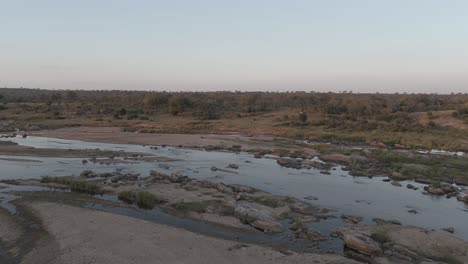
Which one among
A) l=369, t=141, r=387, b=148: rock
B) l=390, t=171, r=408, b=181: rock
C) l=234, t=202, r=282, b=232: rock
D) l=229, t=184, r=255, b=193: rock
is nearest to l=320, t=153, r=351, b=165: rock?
l=390, t=171, r=408, b=181: rock

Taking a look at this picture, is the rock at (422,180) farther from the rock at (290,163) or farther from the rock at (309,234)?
the rock at (309,234)

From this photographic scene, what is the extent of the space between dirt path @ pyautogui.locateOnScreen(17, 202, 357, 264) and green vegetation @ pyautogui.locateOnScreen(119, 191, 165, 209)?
9.12ft

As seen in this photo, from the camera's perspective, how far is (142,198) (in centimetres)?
2106

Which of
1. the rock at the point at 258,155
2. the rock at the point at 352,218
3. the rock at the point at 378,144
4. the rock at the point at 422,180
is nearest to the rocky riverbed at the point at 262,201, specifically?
the rock at the point at 352,218

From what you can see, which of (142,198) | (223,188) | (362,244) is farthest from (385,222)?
(142,198)

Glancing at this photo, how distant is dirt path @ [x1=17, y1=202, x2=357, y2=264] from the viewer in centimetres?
1396

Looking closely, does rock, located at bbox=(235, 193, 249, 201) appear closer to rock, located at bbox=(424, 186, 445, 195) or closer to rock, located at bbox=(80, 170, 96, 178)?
rock, located at bbox=(80, 170, 96, 178)

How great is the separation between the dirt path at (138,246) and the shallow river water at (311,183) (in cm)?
466

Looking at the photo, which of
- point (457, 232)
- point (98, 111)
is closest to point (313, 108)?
point (98, 111)

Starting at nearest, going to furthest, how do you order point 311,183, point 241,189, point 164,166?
point 241,189 → point 311,183 → point 164,166

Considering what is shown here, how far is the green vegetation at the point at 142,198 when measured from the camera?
20781mm

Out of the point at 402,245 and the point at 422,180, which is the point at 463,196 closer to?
the point at 422,180

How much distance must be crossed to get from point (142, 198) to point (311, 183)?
11.6 metres

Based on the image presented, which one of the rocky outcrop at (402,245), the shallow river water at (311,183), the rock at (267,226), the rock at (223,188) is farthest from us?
the rock at (223,188)
